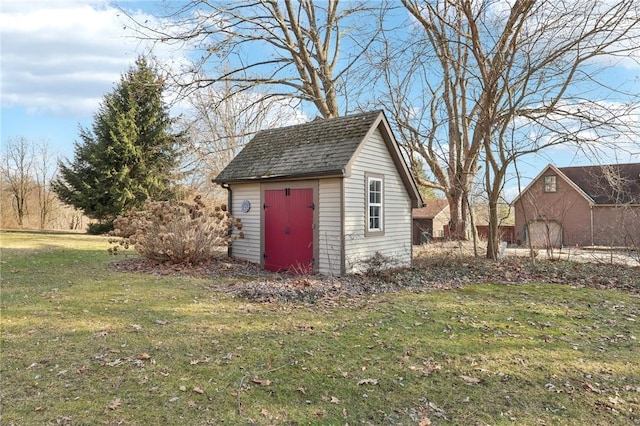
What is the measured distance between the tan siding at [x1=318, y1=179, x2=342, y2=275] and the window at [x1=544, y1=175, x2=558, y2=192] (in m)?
27.2

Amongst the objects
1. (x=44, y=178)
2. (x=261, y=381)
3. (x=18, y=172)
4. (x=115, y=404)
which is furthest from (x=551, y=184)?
(x=18, y=172)

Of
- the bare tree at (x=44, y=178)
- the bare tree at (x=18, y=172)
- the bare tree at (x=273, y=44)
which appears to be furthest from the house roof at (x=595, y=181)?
the bare tree at (x=18, y=172)

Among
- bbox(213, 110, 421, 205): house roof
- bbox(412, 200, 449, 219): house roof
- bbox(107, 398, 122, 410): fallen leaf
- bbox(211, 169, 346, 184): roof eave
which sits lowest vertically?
bbox(107, 398, 122, 410): fallen leaf

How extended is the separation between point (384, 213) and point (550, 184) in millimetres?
25392

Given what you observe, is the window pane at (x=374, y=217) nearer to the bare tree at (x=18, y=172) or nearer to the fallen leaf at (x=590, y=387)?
the fallen leaf at (x=590, y=387)

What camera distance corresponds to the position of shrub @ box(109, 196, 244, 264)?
402 inches

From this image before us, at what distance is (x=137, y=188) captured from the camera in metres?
23.1

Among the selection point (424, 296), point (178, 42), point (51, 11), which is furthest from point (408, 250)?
point (178, 42)

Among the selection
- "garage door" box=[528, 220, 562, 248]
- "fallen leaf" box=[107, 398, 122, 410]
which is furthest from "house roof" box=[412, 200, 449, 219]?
"fallen leaf" box=[107, 398, 122, 410]

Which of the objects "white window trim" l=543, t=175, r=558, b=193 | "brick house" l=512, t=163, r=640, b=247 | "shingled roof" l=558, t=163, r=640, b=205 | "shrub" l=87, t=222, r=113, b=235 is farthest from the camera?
"white window trim" l=543, t=175, r=558, b=193

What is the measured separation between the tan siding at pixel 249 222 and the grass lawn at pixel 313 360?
4.38 metres

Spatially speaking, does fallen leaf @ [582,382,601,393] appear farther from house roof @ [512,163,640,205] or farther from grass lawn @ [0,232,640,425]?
house roof @ [512,163,640,205]

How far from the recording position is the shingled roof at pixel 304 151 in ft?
32.3

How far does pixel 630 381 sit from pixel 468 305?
3006 mm
